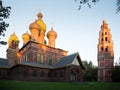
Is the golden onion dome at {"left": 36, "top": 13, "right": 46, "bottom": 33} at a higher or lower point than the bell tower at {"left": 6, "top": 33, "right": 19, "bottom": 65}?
higher

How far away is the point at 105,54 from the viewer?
6125 cm

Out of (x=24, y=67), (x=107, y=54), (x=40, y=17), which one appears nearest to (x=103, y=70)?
(x=107, y=54)

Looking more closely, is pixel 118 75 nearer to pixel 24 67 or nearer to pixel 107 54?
pixel 107 54

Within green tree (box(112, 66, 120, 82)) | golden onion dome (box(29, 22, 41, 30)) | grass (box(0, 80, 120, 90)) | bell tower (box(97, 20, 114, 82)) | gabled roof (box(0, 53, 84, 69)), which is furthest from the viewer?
bell tower (box(97, 20, 114, 82))

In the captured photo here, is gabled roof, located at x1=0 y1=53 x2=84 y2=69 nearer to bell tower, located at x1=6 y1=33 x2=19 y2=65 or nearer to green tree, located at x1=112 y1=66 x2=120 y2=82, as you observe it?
bell tower, located at x1=6 y1=33 x2=19 y2=65

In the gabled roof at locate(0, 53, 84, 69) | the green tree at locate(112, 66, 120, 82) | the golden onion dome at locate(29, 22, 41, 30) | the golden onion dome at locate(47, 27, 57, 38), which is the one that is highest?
the golden onion dome at locate(29, 22, 41, 30)

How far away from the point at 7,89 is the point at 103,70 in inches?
1914

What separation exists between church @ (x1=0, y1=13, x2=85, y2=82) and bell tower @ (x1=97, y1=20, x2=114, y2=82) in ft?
65.9

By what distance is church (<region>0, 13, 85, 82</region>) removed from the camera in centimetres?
3488

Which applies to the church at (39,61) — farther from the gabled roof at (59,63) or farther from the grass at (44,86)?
the grass at (44,86)

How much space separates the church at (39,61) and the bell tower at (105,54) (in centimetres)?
2009

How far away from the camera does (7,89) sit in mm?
15453

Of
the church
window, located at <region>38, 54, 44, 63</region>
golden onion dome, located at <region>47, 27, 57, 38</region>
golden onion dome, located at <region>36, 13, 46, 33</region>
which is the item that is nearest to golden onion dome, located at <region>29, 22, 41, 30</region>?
the church

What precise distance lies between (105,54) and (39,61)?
29843 mm
